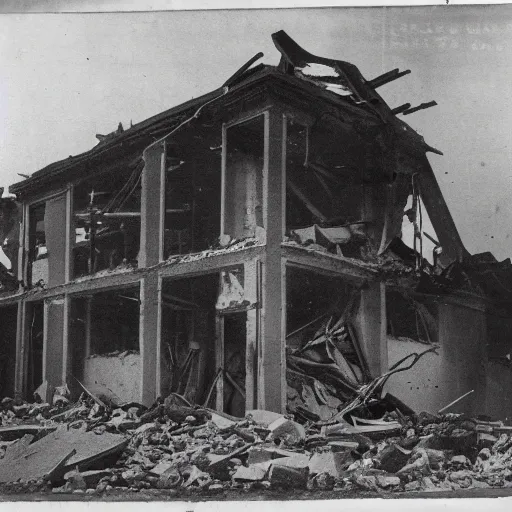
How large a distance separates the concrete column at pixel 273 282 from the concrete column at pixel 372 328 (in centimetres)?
62

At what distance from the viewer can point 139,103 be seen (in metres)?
4.93

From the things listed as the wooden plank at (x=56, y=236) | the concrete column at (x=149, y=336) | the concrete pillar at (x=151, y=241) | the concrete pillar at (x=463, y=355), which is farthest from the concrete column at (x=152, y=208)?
the concrete pillar at (x=463, y=355)

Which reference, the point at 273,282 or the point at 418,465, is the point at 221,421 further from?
the point at 418,465

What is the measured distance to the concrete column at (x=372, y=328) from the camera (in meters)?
4.85

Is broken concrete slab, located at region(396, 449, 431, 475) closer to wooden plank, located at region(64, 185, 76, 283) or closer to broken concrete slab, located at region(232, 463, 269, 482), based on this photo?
broken concrete slab, located at region(232, 463, 269, 482)

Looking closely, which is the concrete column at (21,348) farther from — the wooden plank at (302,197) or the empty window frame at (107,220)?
the wooden plank at (302,197)

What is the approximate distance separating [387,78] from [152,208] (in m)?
1.99

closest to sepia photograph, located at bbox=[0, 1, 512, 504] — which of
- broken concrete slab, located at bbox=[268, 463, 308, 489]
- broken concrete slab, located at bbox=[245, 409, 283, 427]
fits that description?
broken concrete slab, located at bbox=[245, 409, 283, 427]

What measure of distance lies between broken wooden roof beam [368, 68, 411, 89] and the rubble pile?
229cm

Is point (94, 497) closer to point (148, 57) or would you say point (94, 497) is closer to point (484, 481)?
point (484, 481)

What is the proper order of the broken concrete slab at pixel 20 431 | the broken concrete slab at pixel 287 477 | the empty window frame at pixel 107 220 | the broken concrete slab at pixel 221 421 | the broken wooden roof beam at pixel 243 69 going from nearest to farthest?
1. the broken concrete slab at pixel 287 477
2. the broken concrete slab at pixel 221 421
3. the broken concrete slab at pixel 20 431
4. the broken wooden roof beam at pixel 243 69
5. the empty window frame at pixel 107 220

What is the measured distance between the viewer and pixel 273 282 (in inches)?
184

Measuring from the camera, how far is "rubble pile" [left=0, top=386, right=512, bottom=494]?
459 centimetres

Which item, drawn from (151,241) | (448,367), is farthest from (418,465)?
(151,241)
